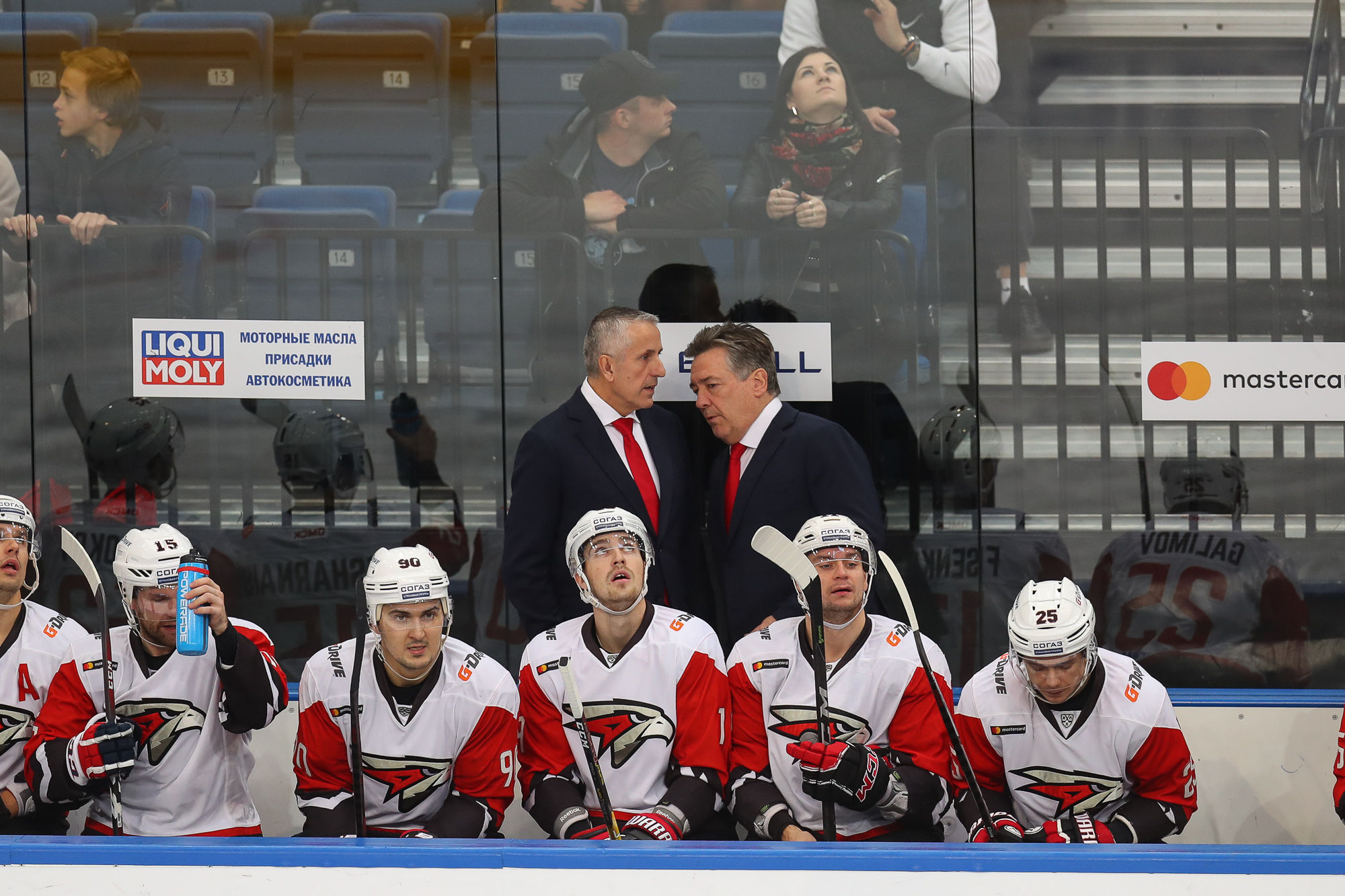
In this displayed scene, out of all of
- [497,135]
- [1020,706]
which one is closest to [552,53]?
[497,135]

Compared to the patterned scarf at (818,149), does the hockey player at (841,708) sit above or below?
below

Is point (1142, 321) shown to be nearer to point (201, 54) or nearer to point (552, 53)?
point (552, 53)

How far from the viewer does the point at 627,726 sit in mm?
3053

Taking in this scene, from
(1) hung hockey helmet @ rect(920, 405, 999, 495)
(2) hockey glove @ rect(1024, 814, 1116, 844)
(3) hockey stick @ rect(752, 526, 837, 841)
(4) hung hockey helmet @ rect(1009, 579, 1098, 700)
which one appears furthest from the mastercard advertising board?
(3) hockey stick @ rect(752, 526, 837, 841)

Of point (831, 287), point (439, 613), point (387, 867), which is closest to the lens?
point (387, 867)

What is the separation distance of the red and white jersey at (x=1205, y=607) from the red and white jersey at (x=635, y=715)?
167cm

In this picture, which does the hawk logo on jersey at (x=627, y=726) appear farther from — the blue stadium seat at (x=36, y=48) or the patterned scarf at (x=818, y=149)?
the blue stadium seat at (x=36, y=48)

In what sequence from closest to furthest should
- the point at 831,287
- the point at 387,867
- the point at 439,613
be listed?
1. the point at 387,867
2. the point at 439,613
3. the point at 831,287

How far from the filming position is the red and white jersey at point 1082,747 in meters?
3.00

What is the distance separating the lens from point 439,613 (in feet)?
9.95

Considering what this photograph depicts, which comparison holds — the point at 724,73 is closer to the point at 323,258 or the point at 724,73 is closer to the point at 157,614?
the point at 323,258

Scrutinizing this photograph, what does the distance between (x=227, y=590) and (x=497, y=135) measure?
168 centimetres

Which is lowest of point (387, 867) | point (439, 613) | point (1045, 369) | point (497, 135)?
point (387, 867)

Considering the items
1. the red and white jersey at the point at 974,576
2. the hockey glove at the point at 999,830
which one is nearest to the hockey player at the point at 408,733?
the hockey glove at the point at 999,830
